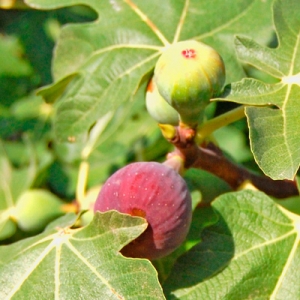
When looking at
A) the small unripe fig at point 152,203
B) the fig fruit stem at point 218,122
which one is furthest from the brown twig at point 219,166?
the small unripe fig at point 152,203

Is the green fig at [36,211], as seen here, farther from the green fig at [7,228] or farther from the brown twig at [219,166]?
the brown twig at [219,166]

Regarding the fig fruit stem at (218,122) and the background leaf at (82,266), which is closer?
the background leaf at (82,266)

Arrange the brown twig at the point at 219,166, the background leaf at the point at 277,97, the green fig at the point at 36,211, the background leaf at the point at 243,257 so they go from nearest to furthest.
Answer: the background leaf at the point at 277,97 → the background leaf at the point at 243,257 → the brown twig at the point at 219,166 → the green fig at the point at 36,211

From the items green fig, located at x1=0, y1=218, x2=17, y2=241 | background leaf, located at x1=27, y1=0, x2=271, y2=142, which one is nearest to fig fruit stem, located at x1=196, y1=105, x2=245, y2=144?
background leaf, located at x1=27, y1=0, x2=271, y2=142

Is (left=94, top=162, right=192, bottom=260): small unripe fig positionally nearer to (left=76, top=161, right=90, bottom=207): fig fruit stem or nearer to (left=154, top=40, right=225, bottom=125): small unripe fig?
(left=154, top=40, right=225, bottom=125): small unripe fig

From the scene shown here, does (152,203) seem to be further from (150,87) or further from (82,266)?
(150,87)

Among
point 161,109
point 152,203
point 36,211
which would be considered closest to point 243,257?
point 152,203

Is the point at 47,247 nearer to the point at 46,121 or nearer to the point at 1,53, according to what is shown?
the point at 46,121
